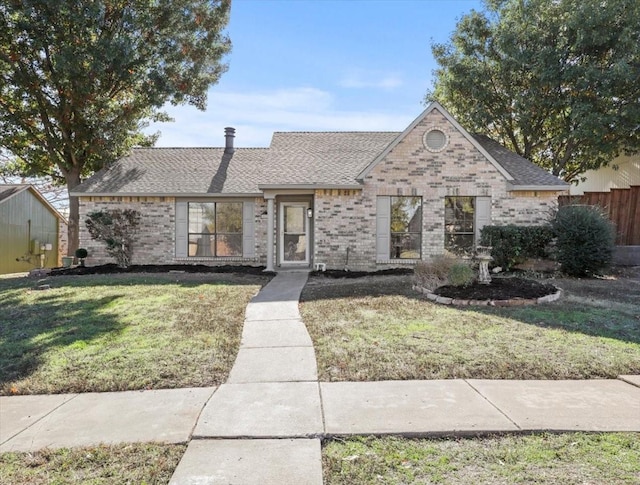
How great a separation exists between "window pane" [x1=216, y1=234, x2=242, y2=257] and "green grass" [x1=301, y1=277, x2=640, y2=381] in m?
6.50

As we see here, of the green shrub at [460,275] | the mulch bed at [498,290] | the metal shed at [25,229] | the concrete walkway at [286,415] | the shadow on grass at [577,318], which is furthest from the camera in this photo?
the metal shed at [25,229]

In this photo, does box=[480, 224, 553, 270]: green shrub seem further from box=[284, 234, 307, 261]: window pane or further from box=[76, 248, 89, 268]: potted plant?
box=[76, 248, 89, 268]: potted plant

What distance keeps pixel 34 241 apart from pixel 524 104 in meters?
24.8

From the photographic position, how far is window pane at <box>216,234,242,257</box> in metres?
14.6

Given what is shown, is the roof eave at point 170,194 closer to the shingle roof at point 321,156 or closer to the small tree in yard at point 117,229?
the small tree in yard at point 117,229

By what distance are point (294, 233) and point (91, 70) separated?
9432mm

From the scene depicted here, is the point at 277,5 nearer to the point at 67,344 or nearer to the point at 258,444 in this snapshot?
the point at 67,344

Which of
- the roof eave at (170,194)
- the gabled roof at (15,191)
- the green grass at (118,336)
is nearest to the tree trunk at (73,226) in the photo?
the roof eave at (170,194)

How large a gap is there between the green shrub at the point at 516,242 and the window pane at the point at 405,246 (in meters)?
2.11

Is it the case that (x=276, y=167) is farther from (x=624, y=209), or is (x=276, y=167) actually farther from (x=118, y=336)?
(x=624, y=209)

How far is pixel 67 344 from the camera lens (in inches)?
219

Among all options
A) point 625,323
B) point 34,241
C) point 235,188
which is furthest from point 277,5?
point 34,241

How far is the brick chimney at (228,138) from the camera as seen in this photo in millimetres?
17781

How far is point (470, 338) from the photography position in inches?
226
